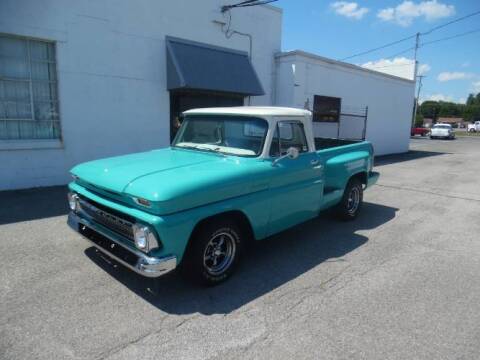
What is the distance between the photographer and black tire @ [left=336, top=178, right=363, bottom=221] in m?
5.69

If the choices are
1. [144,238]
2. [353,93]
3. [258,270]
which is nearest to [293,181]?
[258,270]

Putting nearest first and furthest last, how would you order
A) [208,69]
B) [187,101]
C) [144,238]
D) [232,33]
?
[144,238]
[208,69]
[187,101]
[232,33]

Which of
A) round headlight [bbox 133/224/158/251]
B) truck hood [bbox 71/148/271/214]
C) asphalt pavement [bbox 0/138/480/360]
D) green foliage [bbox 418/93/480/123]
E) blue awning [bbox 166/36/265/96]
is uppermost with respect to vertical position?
green foliage [bbox 418/93/480/123]

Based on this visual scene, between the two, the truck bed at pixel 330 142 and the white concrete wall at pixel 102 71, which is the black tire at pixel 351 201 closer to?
the truck bed at pixel 330 142

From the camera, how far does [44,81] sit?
7.64 metres

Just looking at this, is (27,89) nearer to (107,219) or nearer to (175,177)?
(107,219)

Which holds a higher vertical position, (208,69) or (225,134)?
(208,69)

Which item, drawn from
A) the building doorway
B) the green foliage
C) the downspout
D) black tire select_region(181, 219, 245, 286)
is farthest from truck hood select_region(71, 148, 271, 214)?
the green foliage

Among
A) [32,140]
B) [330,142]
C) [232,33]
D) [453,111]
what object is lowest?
[32,140]

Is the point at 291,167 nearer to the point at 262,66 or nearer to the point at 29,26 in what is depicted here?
the point at 29,26

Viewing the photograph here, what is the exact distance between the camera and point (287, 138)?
14.3 feet

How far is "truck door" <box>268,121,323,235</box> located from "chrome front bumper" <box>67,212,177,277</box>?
4.79ft

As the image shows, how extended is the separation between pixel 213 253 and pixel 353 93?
13.1 m

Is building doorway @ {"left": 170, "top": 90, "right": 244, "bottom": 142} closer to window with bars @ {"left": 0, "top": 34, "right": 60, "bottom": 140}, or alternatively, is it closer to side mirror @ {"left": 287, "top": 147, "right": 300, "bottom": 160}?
window with bars @ {"left": 0, "top": 34, "right": 60, "bottom": 140}
